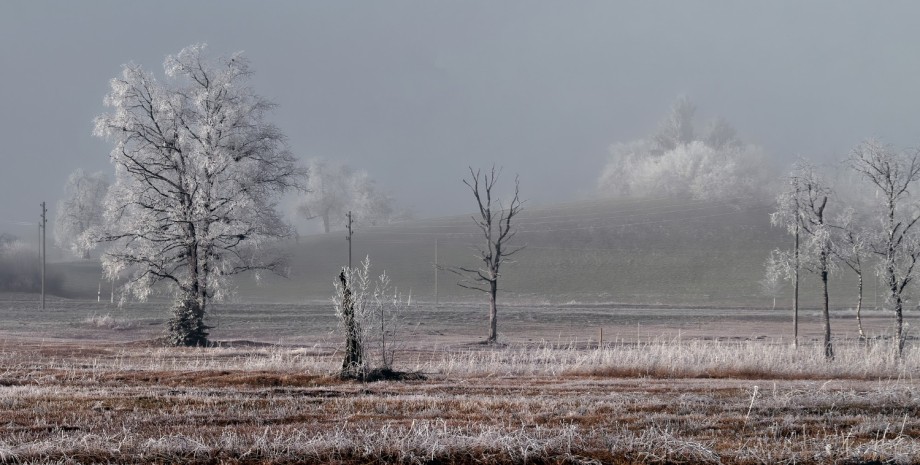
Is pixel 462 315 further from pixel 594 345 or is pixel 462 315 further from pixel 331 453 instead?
pixel 331 453

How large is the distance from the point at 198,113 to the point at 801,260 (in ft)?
88.0

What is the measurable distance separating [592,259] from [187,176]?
8070 cm

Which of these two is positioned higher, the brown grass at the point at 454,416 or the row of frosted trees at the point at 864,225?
the row of frosted trees at the point at 864,225

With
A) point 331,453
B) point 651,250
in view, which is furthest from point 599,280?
point 331,453

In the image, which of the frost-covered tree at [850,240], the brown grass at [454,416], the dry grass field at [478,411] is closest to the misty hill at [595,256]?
the frost-covered tree at [850,240]

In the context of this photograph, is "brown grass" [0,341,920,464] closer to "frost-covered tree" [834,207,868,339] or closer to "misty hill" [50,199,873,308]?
"frost-covered tree" [834,207,868,339]

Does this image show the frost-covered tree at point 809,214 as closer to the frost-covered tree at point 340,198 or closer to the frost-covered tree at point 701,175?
the frost-covered tree at point 701,175

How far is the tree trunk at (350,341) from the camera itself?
1881cm

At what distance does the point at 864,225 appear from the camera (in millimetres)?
30422

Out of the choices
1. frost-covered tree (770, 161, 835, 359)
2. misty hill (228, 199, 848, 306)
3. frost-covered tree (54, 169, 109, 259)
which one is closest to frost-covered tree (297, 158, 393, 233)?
misty hill (228, 199, 848, 306)

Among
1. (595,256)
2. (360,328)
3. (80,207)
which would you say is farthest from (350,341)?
(80,207)

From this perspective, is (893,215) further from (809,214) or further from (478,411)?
(478,411)

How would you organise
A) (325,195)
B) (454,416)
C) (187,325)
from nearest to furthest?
1. (454,416)
2. (187,325)
3. (325,195)

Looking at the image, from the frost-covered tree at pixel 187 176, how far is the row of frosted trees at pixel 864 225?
73.7 feet
